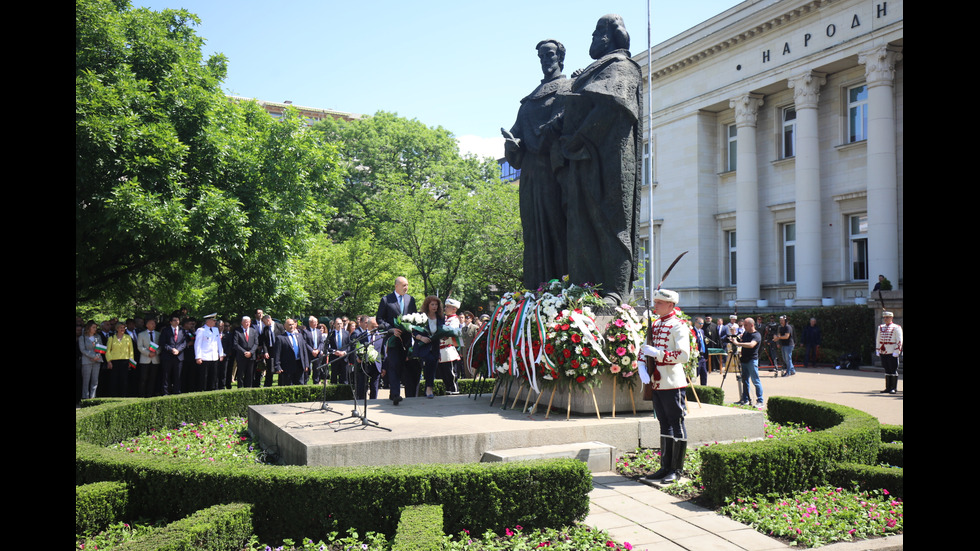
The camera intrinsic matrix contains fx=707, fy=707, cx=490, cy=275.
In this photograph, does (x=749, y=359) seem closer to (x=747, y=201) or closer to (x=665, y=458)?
(x=665, y=458)

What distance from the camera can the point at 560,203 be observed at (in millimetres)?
10508

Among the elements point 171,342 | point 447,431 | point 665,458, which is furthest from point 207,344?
point 665,458

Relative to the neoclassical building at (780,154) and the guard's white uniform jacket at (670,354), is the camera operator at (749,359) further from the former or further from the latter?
the neoclassical building at (780,154)

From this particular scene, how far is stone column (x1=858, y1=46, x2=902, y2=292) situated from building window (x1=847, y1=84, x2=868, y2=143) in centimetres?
152

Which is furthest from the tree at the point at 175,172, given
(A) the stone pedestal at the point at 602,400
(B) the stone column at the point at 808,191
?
(B) the stone column at the point at 808,191

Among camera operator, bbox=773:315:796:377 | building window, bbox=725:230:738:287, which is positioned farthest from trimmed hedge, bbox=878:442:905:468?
building window, bbox=725:230:738:287

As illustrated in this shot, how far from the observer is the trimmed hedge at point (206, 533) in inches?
189

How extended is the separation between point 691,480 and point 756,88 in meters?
28.5

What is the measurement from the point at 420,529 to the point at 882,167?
2710cm

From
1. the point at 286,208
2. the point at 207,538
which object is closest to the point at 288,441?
the point at 207,538

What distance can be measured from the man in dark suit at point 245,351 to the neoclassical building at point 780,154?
14403 millimetres

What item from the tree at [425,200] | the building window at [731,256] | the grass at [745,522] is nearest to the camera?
the grass at [745,522]

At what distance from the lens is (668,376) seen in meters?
7.25

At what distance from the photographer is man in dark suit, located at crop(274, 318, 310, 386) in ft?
56.2
